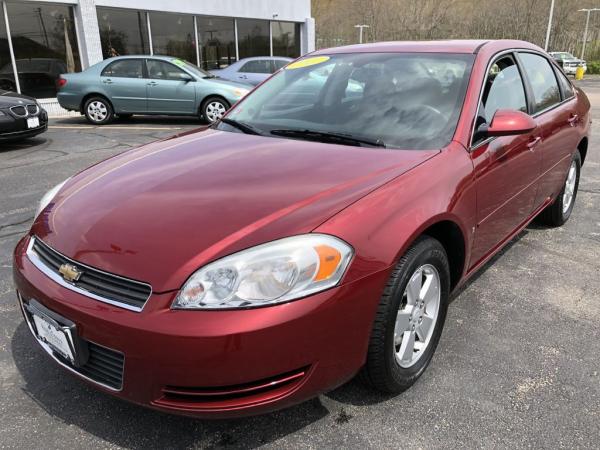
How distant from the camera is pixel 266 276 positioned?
1782 mm

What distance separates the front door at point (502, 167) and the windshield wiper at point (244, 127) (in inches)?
48.1

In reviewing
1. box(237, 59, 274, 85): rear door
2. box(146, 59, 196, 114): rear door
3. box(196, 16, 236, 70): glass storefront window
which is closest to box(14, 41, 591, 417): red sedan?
box(146, 59, 196, 114): rear door

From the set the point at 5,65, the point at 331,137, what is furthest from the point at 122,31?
the point at 331,137

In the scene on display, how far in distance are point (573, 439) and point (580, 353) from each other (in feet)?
2.40

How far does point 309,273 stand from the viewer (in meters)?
1.80

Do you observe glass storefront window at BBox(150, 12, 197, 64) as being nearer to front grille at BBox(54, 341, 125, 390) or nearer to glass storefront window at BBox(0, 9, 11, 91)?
glass storefront window at BBox(0, 9, 11, 91)

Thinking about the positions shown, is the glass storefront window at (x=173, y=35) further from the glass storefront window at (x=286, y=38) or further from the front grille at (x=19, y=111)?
the front grille at (x=19, y=111)

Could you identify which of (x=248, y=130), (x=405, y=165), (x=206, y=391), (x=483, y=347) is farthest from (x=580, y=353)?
(x=248, y=130)

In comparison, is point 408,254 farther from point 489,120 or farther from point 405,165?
point 489,120

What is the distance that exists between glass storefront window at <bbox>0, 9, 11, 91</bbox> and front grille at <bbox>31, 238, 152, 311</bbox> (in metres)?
13.6

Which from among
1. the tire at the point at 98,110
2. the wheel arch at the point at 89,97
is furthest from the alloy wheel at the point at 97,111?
the wheel arch at the point at 89,97

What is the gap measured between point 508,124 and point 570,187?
2406 millimetres

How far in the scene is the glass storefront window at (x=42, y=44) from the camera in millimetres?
13281

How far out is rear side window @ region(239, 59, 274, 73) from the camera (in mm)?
13660
